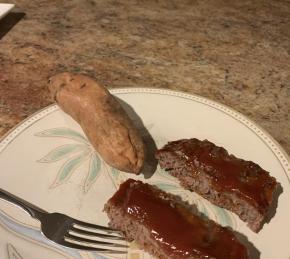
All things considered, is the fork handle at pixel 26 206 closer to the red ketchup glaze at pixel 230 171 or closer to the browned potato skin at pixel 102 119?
the browned potato skin at pixel 102 119

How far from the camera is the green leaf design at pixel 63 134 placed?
4.07 ft

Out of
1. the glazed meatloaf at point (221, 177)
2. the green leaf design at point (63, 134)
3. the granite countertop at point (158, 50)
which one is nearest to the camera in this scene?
the glazed meatloaf at point (221, 177)

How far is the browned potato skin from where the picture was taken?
111cm

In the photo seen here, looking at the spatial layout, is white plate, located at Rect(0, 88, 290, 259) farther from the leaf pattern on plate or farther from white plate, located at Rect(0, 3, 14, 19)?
white plate, located at Rect(0, 3, 14, 19)

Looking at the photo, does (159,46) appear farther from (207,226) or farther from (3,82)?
(207,226)

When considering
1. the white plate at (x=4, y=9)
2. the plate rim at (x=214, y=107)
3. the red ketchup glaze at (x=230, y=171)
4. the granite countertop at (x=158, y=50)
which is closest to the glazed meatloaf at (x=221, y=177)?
the red ketchup glaze at (x=230, y=171)

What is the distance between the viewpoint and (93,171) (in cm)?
116

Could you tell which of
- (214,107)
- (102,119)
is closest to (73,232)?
(102,119)

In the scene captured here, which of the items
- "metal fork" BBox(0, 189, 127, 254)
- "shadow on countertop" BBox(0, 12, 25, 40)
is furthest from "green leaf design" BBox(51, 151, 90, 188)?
"shadow on countertop" BBox(0, 12, 25, 40)

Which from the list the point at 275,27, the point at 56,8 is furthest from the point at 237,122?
the point at 56,8

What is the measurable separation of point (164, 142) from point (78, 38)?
2.62ft

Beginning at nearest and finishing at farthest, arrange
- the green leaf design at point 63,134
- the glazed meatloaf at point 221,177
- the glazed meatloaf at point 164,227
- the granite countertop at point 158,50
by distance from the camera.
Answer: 1. the glazed meatloaf at point 164,227
2. the glazed meatloaf at point 221,177
3. the green leaf design at point 63,134
4. the granite countertop at point 158,50

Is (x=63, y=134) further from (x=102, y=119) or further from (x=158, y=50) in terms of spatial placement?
(x=158, y=50)

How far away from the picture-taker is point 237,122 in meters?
1.24
